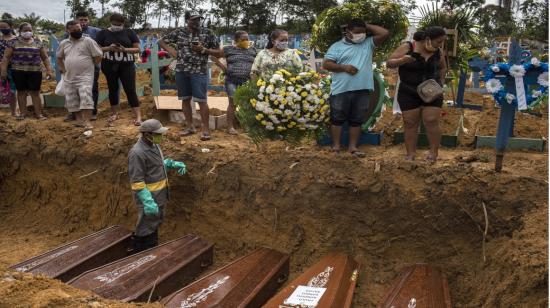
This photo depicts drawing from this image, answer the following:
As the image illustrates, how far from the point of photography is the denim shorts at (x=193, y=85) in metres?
6.38

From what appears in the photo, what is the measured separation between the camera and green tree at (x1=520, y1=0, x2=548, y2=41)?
2230 centimetres

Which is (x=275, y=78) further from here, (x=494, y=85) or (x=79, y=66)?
(x=79, y=66)

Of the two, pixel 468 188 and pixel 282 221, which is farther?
pixel 282 221

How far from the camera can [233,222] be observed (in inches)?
210

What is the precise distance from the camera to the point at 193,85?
6391 millimetres

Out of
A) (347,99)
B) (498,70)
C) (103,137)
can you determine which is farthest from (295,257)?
(103,137)

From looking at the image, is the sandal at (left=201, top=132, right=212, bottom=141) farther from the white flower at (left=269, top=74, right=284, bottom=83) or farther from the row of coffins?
the row of coffins

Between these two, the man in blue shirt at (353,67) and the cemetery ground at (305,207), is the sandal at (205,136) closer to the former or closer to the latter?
the cemetery ground at (305,207)

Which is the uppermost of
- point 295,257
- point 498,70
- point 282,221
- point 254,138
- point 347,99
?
point 498,70

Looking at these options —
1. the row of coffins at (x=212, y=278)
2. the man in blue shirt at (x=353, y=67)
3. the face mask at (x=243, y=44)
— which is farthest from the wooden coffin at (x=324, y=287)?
the face mask at (x=243, y=44)

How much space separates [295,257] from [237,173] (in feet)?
3.70

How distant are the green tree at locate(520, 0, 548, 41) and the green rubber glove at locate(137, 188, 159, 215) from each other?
72.7 ft

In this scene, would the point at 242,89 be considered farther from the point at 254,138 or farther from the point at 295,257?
the point at 295,257

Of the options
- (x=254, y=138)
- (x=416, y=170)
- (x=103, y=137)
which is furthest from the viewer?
Answer: (x=103, y=137)
